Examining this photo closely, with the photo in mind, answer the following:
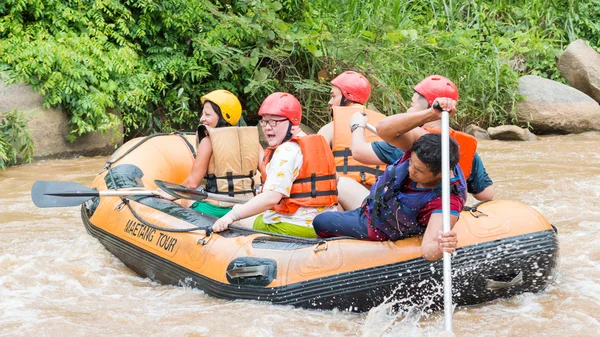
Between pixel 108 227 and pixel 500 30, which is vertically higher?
pixel 500 30

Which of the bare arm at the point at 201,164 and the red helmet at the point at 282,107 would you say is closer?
the red helmet at the point at 282,107

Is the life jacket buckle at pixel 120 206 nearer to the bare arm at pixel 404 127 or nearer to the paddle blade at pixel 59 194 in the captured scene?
the paddle blade at pixel 59 194

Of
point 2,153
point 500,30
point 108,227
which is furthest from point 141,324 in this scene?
point 500,30

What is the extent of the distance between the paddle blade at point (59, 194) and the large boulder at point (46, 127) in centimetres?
313

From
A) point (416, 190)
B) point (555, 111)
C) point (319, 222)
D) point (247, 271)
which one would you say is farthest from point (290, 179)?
point (555, 111)

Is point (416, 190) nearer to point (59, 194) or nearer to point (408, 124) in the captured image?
point (408, 124)

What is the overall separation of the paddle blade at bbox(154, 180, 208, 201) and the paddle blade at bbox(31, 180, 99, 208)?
401 millimetres

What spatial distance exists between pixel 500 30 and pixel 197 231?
9.13 meters

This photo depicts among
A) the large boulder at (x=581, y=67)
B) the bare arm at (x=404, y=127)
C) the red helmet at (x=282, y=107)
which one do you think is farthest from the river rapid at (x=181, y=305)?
the large boulder at (x=581, y=67)

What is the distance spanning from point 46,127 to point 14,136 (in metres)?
0.48

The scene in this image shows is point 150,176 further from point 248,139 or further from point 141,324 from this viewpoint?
point 141,324

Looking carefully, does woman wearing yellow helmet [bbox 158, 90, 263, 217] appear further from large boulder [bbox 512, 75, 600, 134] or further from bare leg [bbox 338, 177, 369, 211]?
large boulder [bbox 512, 75, 600, 134]

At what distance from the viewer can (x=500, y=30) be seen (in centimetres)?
1193

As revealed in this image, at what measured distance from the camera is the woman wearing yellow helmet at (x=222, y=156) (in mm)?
4438
